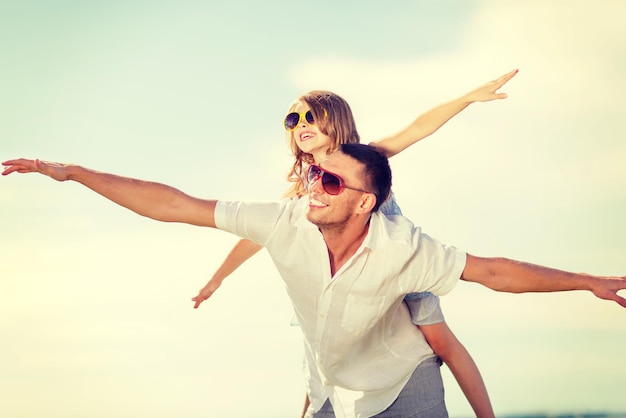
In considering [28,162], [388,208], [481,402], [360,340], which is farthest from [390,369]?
[28,162]

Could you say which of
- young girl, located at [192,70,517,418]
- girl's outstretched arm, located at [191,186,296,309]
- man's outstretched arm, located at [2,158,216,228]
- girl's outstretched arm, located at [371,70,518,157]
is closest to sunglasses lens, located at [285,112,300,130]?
young girl, located at [192,70,517,418]

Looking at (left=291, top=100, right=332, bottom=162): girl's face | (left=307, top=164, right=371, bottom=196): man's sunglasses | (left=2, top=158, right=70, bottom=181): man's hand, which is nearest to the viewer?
(left=2, top=158, right=70, bottom=181): man's hand

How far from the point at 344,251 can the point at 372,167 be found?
620 mm

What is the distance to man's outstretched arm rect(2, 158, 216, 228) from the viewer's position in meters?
5.19

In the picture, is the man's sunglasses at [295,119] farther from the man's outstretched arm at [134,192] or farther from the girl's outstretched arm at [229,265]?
the man's outstretched arm at [134,192]

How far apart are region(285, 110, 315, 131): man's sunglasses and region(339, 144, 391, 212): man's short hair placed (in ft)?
5.42

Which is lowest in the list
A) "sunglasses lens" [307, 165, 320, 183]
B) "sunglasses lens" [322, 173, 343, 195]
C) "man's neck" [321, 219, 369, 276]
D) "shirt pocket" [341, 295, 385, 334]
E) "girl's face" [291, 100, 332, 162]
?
"shirt pocket" [341, 295, 385, 334]

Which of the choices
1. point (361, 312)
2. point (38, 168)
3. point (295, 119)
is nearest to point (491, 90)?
point (295, 119)

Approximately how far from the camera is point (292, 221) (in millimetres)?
5531

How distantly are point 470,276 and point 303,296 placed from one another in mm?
1148

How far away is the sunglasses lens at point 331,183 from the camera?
557cm

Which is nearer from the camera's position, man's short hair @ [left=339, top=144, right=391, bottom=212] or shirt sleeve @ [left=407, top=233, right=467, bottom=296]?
shirt sleeve @ [left=407, top=233, right=467, bottom=296]

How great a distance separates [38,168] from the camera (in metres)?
5.16

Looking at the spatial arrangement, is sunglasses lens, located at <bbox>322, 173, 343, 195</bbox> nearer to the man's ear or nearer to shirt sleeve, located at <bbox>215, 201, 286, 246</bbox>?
the man's ear
